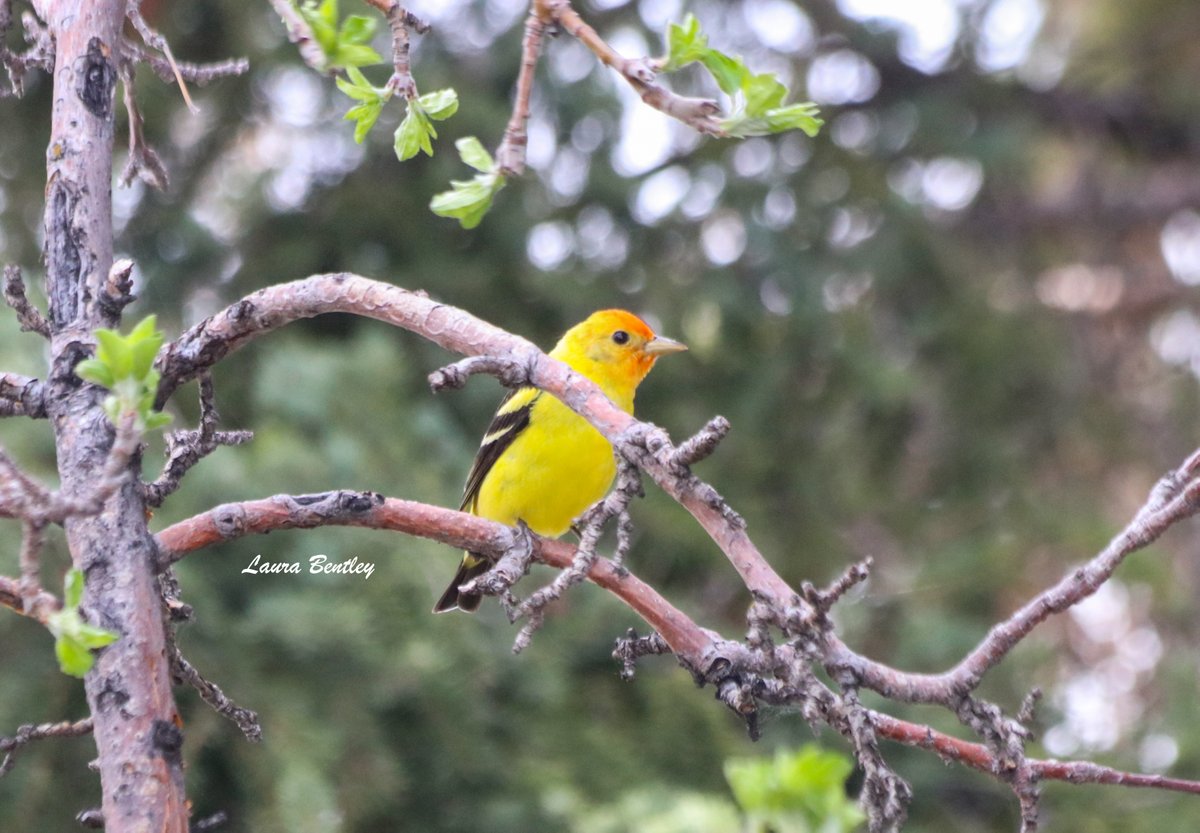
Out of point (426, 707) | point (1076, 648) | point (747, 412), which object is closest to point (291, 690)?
point (426, 707)

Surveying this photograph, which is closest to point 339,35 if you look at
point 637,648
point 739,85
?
point 739,85

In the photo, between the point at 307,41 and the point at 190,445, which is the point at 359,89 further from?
the point at 190,445

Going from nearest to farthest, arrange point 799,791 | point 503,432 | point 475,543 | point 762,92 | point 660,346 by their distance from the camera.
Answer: point 799,791
point 762,92
point 475,543
point 503,432
point 660,346

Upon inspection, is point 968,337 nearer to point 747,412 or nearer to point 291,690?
point 747,412

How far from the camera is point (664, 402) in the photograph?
5387mm

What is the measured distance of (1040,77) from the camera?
734 centimetres

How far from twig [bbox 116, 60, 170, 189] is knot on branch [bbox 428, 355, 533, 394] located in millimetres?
703

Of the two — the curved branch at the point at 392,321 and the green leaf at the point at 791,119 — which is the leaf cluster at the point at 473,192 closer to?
the curved branch at the point at 392,321

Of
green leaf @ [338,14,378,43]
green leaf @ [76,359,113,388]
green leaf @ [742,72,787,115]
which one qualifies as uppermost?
green leaf @ [742,72,787,115]

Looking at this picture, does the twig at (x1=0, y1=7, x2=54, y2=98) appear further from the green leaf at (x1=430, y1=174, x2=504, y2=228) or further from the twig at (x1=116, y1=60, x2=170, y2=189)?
the green leaf at (x1=430, y1=174, x2=504, y2=228)

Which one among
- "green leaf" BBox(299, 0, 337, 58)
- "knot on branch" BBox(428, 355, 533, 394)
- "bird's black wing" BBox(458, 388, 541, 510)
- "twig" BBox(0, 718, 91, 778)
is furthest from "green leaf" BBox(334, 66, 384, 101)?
"bird's black wing" BBox(458, 388, 541, 510)

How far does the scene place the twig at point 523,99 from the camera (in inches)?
64.2

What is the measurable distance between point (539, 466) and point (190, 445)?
2333mm
